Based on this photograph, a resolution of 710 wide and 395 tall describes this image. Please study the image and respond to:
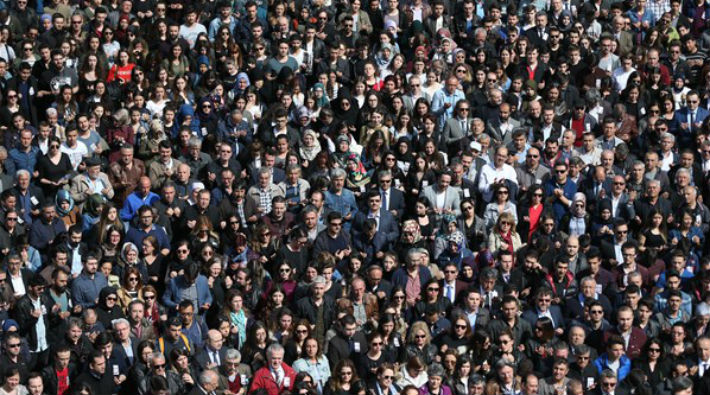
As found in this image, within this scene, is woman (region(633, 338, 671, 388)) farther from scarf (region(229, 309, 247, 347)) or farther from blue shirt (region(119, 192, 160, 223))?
blue shirt (region(119, 192, 160, 223))

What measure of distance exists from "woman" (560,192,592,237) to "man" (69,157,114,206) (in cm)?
544

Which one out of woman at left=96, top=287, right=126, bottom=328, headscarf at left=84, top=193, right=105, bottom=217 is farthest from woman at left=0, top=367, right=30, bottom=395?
headscarf at left=84, top=193, right=105, bottom=217

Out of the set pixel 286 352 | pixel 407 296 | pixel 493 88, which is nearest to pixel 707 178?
pixel 493 88

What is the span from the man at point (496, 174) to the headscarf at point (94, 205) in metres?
4.63

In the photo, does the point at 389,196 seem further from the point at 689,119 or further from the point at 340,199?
the point at 689,119

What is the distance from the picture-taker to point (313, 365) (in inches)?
779

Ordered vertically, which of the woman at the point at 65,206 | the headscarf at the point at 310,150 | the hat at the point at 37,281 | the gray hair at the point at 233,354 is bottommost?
the woman at the point at 65,206

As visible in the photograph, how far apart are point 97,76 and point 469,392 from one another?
7796 mm

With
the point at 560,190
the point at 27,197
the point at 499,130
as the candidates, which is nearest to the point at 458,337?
the point at 560,190

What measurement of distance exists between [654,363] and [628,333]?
545 millimetres

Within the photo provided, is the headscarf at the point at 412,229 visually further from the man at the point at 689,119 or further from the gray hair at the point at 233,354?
the man at the point at 689,119

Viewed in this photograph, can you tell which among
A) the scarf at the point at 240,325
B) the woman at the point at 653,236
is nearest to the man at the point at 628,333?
the woman at the point at 653,236

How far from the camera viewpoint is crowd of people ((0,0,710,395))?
1988cm

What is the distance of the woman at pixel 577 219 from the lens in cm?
2245
